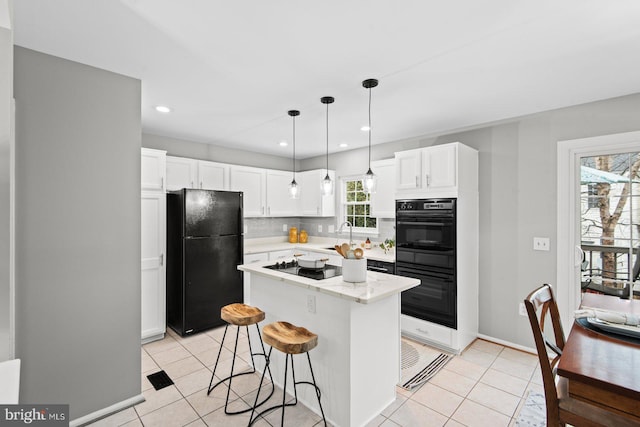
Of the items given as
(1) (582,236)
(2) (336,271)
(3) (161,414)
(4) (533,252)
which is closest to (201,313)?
(3) (161,414)

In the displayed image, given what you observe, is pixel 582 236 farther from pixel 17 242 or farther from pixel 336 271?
pixel 17 242

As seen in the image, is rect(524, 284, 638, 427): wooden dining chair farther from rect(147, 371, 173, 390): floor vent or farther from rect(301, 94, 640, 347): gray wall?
rect(147, 371, 173, 390): floor vent

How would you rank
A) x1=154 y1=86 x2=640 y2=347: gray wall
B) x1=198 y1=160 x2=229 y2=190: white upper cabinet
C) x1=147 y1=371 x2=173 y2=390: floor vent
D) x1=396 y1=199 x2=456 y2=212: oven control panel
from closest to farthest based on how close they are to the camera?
1. x1=147 y1=371 x2=173 y2=390: floor vent
2. x1=154 y1=86 x2=640 y2=347: gray wall
3. x1=396 y1=199 x2=456 y2=212: oven control panel
4. x1=198 y1=160 x2=229 y2=190: white upper cabinet

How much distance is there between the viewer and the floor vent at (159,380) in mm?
A: 2570

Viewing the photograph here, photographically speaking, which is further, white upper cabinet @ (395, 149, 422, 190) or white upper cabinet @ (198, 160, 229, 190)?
white upper cabinet @ (198, 160, 229, 190)

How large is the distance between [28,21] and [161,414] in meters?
2.59

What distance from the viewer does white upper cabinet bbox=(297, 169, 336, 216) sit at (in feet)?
16.5

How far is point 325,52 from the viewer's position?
1975 mm

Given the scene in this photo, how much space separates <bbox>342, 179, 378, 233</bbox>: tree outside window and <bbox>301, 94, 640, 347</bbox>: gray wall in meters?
1.60

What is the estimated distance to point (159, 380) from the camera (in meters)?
2.64

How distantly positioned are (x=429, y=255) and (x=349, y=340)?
170 centimetres

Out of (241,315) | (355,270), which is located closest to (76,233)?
(241,315)

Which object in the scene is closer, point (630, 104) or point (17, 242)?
point (17, 242)

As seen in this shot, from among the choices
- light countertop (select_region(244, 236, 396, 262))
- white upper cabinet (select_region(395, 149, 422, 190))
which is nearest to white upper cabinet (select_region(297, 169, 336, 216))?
light countertop (select_region(244, 236, 396, 262))
